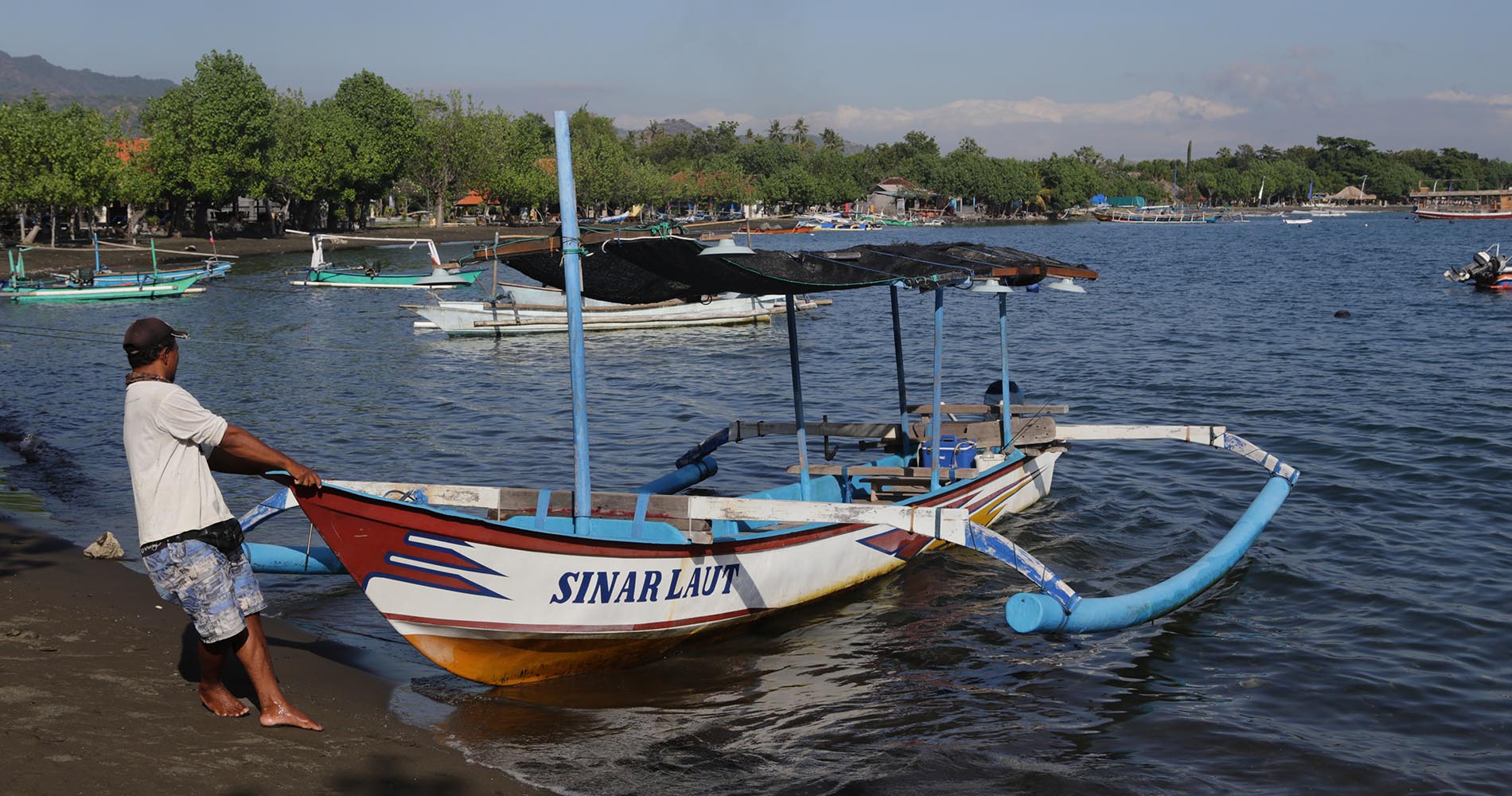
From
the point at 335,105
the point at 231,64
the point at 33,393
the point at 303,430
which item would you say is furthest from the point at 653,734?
the point at 335,105

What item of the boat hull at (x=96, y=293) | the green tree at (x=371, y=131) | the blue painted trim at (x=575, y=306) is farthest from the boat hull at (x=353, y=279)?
the blue painted trim at (x=575, y=306)

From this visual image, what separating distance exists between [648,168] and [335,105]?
136 feet

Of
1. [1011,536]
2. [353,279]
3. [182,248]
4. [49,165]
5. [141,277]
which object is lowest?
[1011,536]

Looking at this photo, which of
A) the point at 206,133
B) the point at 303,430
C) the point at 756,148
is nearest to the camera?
the point at 303,430

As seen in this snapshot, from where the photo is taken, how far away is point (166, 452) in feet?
19.1

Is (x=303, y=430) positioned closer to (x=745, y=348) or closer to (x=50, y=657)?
(x=50, y=657)

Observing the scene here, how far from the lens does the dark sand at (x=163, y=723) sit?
5566mm

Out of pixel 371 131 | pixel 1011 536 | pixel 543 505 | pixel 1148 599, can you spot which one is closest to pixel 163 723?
pixel 543 505

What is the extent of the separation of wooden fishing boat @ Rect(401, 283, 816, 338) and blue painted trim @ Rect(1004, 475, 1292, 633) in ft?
64.0

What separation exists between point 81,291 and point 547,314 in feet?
57.4

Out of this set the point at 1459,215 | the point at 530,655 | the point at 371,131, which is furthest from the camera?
the point at 1459,215

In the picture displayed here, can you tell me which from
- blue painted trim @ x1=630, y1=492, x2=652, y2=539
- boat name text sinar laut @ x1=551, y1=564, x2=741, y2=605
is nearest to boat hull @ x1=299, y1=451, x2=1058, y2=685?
boat name text sinar laut @ x1=551, y1=564, x2=741, y2=605

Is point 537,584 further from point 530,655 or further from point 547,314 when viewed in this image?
point 547,314

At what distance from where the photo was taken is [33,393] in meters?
20.8
